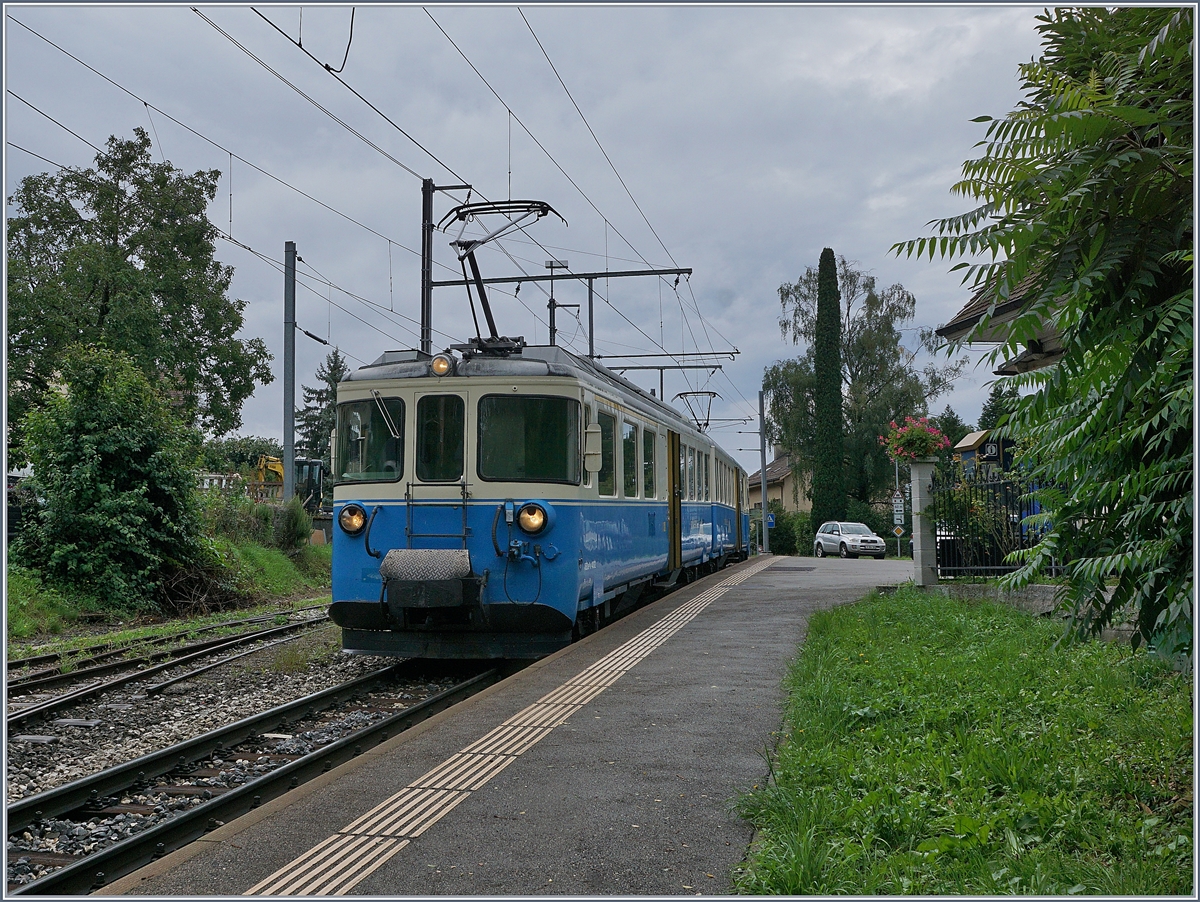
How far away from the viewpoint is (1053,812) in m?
4.14

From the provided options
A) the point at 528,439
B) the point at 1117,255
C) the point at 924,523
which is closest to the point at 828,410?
the point at 924,523

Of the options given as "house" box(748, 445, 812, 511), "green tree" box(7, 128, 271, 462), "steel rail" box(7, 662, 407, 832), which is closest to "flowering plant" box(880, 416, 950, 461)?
"steel rail" box(7, 662, 407, 832)

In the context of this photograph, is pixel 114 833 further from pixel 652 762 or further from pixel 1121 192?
pixel 1121 192

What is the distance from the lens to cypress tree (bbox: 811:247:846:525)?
43.6 metres

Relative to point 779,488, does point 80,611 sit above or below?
below

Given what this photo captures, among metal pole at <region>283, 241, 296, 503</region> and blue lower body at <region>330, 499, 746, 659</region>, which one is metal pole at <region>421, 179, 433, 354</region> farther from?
blue lower body at <region>330, 499, 746, 659</region>

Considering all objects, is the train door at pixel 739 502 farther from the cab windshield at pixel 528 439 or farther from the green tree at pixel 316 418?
the green tree at pixel 316 418

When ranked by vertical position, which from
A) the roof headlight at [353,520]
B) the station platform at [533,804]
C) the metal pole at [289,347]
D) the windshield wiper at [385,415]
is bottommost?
the station platform at [533,804]

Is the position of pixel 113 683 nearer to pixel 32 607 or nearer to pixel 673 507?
pixel 32 607

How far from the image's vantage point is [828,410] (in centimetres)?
4378

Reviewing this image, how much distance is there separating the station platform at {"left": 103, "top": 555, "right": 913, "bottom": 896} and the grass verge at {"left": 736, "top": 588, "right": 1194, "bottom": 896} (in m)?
0.29

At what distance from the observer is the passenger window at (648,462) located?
1265cm

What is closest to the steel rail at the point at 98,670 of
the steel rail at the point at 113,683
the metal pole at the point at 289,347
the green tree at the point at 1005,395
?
the steel rail at the point at 113,683

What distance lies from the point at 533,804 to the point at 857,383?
4188 centimetres
